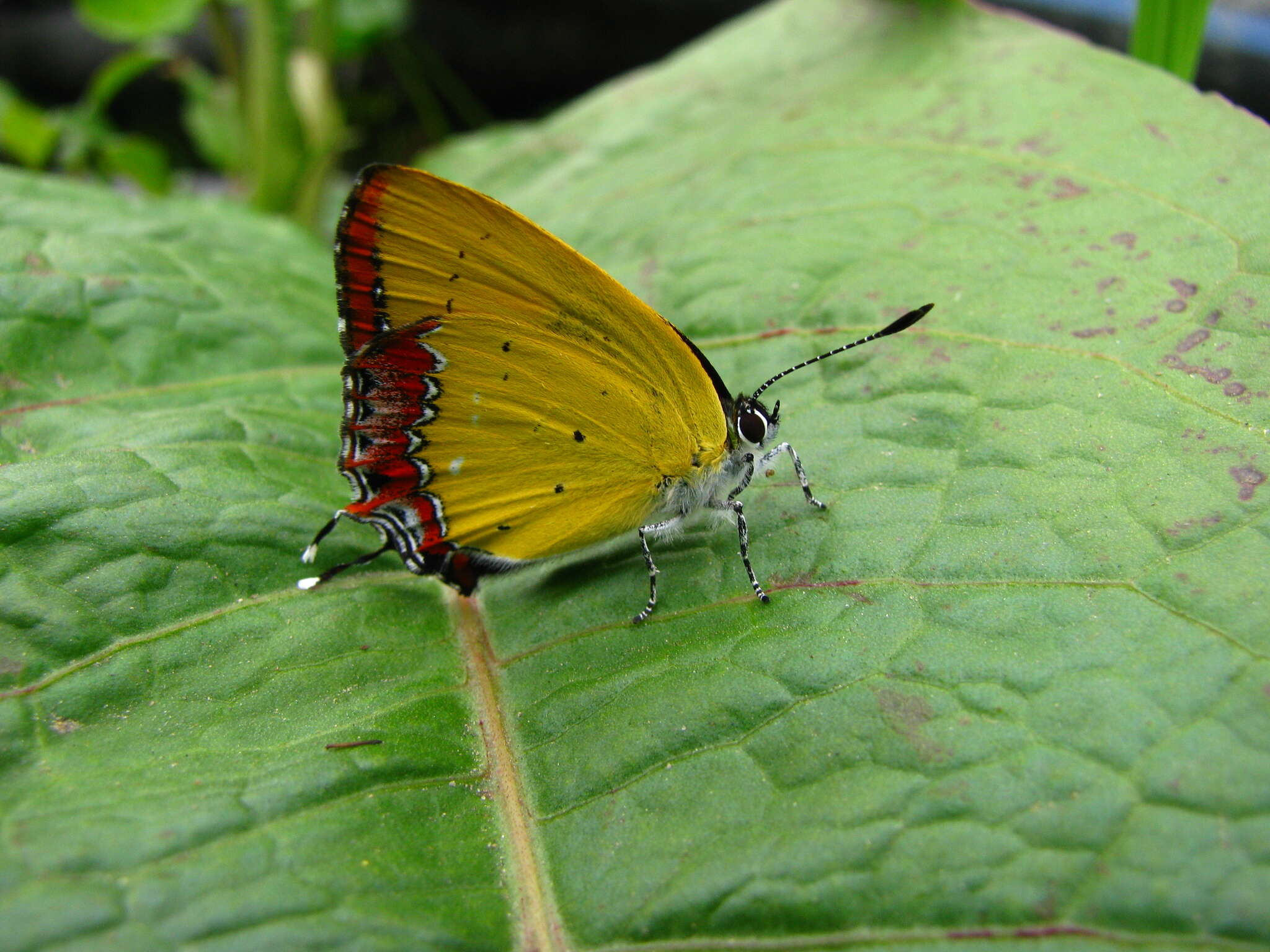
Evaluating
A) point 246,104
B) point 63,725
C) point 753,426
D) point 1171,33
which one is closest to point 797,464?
point 753,426

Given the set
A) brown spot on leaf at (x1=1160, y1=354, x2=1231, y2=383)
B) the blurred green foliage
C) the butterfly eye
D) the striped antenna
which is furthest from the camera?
the blurred green foliage

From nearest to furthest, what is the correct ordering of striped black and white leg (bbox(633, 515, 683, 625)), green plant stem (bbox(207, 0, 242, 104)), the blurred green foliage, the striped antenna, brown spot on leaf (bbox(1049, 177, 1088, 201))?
striped black and white leg (bbox(633, 515, 683, 625)) → the striped antenna → brown spot on leaf (bbox(1049, 177, 1088, 201)) → the blurred green foliage → green plant stem (bbox(207, 0, 242, 104))

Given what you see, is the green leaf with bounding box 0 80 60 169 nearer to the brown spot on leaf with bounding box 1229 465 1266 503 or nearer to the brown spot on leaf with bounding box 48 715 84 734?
the brown spot on leaf with bounding box 48 715 84 734

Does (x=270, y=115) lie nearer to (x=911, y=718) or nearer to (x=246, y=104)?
(x=246, y=104)

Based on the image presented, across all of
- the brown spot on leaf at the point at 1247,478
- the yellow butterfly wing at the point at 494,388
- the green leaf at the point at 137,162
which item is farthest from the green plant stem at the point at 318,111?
the brown spot on leaf at the point at 1247,478

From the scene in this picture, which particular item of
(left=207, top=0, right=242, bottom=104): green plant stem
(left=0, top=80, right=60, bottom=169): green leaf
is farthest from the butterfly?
(left=0, top=80, right=60, bottom=169): green leaf

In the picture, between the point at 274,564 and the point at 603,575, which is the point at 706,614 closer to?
the point at 603,575

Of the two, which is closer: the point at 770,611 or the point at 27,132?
the point at 770,611
